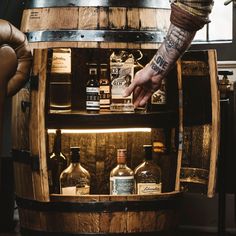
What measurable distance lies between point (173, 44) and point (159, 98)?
132cm

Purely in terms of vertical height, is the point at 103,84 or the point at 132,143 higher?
the point at 103,84

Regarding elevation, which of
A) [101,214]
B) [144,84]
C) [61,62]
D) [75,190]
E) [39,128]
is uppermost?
[61,62]

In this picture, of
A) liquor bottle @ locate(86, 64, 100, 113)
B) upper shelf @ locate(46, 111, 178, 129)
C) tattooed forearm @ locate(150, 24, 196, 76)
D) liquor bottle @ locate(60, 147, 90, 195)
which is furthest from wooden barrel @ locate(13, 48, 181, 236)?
tattooed forearm @ locate(150, 24, 196, 76)

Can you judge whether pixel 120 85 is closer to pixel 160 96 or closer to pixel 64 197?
pixel 160 96

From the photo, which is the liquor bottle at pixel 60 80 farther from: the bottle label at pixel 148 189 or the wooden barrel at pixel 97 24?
the bottle label at pixel 148 189

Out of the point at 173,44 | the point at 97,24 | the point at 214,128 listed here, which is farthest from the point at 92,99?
the point at 173,44

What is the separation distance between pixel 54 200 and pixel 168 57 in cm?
120

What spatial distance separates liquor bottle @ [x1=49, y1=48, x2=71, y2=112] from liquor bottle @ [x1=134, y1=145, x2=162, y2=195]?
51 cm

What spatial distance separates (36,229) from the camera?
10.6ft

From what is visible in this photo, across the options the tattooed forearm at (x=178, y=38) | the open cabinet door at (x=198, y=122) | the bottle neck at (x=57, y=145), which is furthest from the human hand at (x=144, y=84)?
the bottle neck at (x=57, y=145)

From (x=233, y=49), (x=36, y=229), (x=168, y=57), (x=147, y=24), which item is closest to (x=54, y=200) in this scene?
(x=36, y=229)

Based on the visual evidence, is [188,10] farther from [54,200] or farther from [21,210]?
[21,210]

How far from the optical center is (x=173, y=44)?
216cm

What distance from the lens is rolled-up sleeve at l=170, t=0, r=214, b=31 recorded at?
79.5 inches
